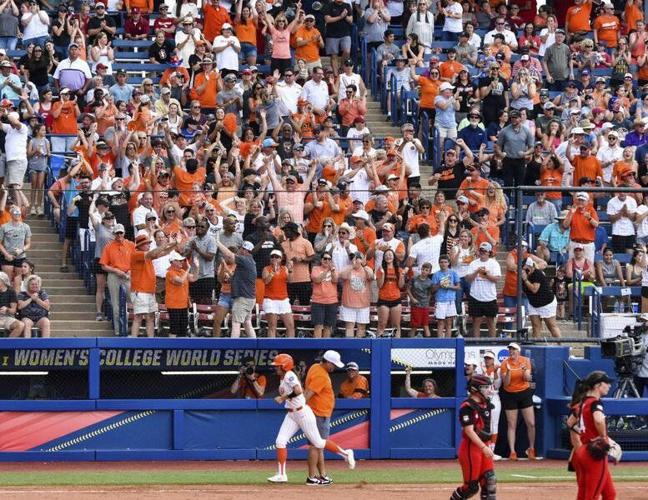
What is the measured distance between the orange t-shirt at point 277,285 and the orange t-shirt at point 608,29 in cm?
1499

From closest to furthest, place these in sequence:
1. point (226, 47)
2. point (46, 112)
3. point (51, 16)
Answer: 1. point (46, 112)
2. point (226, 47)
3. point (51, 16)

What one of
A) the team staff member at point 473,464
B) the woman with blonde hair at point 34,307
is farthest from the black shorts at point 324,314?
the team staff member at point 473,464

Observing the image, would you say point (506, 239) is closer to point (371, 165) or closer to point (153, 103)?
point (371, 165)

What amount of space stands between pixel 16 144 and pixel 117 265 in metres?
4.91

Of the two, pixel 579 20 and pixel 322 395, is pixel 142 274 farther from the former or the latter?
pixel 579 20

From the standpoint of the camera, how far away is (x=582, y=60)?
107ft

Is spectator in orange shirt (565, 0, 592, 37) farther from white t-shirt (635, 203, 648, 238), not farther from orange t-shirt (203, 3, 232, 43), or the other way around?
white t-shirt (635, 203, 648, 238)

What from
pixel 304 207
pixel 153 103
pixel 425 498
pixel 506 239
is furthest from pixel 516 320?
pixel 153 103

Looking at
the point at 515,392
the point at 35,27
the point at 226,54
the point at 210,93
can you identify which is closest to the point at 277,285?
the point at 515,392

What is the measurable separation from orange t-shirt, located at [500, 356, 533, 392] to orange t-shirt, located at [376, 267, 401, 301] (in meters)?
1.70

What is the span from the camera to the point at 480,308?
21.7 metres

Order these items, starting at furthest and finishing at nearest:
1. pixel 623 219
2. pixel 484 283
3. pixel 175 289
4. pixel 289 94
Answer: pixel 289 94 < pixel 623 219 < pixel 484 283 < pixel 175 289

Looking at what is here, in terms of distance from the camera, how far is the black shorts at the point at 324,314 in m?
21.1

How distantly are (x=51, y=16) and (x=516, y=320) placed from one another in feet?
44.4
